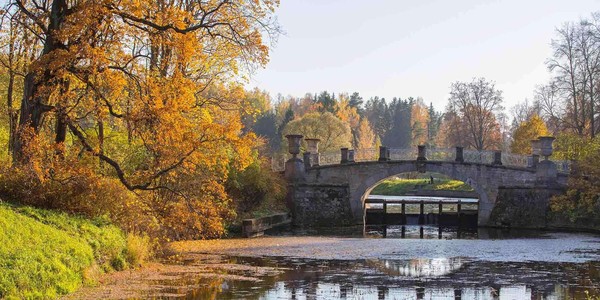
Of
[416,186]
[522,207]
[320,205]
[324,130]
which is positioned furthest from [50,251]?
[416,186]

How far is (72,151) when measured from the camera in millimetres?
19531

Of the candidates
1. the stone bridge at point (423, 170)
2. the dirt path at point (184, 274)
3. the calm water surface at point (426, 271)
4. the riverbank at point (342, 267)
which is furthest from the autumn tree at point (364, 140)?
the dirt path at point (184, 274)

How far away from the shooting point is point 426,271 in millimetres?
20344

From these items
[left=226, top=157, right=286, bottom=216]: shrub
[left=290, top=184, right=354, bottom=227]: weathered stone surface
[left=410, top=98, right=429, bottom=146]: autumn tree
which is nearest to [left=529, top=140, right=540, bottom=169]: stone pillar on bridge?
[left=290, top=184, right=354, bottom=227]: weathered stone surface

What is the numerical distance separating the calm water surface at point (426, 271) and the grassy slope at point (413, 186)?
127 ft

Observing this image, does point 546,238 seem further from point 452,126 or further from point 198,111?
point 452,126

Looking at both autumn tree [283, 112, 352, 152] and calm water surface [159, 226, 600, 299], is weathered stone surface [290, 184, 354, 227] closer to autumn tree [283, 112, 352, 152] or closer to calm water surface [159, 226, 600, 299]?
calm water surface [159, 226, 600, 299]

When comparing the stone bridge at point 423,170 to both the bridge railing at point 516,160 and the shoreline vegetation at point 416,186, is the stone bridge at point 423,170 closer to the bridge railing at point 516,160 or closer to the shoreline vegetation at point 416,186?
the bridge railing at point 516,160

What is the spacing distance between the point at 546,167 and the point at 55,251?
99.0ft

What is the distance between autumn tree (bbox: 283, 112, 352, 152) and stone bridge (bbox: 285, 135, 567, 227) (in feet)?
73.0

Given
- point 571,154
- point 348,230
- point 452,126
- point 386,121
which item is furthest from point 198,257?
point 386,121

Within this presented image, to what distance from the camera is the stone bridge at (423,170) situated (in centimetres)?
3916

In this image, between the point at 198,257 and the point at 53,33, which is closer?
the point at 53,33

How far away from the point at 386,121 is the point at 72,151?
11250cm
